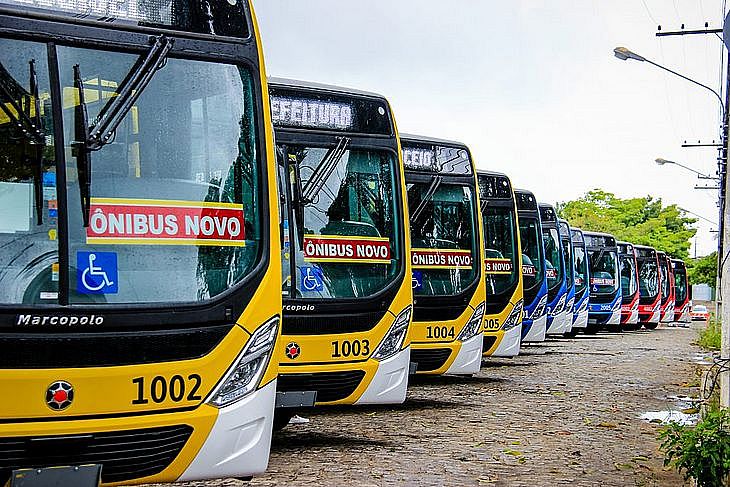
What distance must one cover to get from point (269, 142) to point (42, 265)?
1602 millimetres

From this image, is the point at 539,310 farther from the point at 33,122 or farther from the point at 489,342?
the point at 33,122

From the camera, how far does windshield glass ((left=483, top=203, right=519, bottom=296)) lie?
58.0 ft

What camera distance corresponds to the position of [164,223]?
20.6 ft

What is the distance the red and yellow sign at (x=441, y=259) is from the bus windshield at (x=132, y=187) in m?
7.10

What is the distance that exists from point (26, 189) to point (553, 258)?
70.2 ft

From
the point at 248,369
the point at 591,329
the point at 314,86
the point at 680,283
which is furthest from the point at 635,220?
the point at 248,369

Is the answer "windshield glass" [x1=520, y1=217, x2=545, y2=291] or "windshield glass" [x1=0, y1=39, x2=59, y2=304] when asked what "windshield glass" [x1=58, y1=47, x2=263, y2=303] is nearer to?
"windshield glass" [x1=0, y1=39, x2=59, y2=304]

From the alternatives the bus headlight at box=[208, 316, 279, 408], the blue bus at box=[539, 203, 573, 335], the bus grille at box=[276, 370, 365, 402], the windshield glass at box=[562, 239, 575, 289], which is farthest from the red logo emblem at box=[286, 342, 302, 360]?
the windshield glass at box=[562, 239, 575, 289]

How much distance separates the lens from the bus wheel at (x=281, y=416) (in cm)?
977

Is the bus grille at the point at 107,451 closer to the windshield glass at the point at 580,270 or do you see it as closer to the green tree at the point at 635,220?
the windshield glass at the point at 580,270

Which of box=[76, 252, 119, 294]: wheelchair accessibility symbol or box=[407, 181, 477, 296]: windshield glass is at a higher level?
box=[407, 181, 477, 296]: windshield glass

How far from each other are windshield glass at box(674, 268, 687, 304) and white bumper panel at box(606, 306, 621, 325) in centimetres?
1581

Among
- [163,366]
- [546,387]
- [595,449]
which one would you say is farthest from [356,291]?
[546,387]

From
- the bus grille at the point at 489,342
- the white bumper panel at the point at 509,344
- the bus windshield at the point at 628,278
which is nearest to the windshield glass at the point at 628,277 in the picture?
the bus windshield at the point at 628,278
